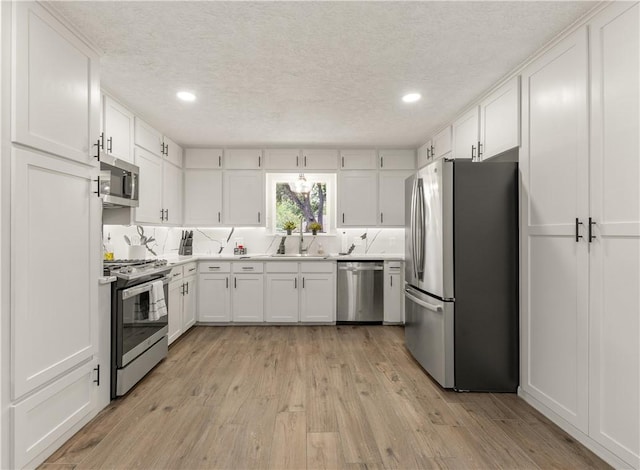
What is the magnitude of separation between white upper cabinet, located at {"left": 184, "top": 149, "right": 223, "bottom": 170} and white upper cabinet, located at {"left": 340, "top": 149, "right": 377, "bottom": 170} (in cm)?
180

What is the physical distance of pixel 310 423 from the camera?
2.21 meters

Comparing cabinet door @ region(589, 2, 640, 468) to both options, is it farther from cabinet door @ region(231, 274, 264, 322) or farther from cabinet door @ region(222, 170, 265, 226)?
cabinet door @ region(222, 170, 265, 226)

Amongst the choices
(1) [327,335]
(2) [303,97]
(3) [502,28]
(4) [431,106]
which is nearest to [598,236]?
(3) [502,28]

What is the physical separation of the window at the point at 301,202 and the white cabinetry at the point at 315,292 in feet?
2.67

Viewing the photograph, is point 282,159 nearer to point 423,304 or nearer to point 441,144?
point 441,144

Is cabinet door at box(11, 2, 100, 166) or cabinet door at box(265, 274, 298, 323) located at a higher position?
cabinet door at box(11, 2, 100, 166)

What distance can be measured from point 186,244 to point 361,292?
2608 mm

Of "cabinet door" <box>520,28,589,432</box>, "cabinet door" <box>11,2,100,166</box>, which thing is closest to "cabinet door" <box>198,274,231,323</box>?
"cabinet door" <box>11,2,100,166</box>

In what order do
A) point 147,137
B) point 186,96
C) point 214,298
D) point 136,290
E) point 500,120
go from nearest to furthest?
point 136,290 → point 500,120 → point 186,96 → point 147,137 → point 214,298

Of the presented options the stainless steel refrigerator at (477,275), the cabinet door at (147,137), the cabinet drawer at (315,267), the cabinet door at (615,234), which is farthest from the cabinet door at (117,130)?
the cabinet door at (615,234)

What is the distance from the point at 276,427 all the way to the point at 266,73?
256 cm

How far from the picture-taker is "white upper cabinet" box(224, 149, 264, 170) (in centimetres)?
493

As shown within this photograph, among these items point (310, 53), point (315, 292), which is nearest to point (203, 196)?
point (315, 292)

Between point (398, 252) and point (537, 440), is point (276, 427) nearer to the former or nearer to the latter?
point (537, 440)
